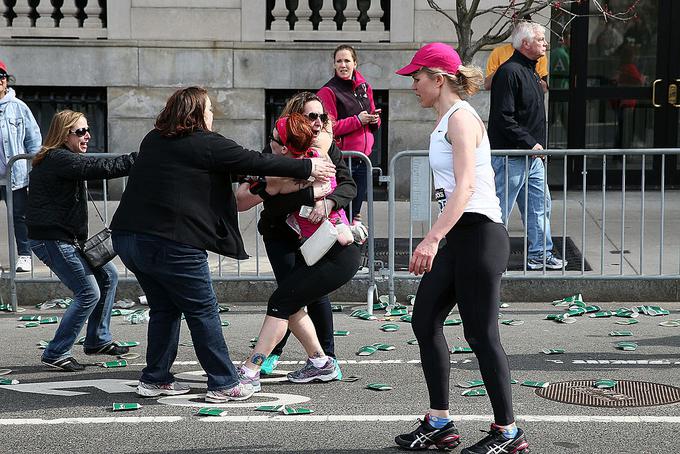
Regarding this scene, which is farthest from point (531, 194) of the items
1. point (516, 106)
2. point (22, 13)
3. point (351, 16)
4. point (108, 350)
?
point (22, 13)

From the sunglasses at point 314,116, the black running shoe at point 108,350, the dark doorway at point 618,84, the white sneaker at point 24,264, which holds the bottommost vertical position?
the black running shoe at point 108,350

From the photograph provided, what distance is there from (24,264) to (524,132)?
4.11 meters

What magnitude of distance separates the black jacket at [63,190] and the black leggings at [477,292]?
228 cm

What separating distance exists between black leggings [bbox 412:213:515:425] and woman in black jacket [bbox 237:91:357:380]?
1.23 meters

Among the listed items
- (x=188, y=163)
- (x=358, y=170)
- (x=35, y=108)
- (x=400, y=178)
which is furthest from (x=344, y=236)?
(x=35, y=108)

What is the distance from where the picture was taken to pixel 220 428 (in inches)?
232

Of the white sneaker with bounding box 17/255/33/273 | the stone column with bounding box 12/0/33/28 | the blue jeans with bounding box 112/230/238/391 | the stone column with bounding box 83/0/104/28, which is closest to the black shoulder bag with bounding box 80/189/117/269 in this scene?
the blue jeans with bounding box 112/230/238/391

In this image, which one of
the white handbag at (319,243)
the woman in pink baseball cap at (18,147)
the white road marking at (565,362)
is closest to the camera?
the white handbag at (319,243)

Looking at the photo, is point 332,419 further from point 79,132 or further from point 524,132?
point 524,132

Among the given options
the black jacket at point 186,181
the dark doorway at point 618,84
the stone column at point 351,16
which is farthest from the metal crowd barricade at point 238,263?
the dark doorway at point 618,84

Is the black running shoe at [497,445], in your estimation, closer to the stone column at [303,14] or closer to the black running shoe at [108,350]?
the black running shoe at [108,350]

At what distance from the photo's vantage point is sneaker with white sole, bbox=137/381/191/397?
6.48 metres

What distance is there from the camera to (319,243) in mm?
6426

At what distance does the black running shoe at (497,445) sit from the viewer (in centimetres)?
529
